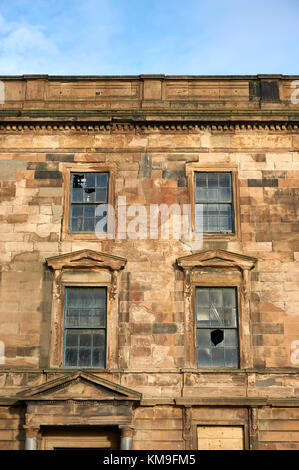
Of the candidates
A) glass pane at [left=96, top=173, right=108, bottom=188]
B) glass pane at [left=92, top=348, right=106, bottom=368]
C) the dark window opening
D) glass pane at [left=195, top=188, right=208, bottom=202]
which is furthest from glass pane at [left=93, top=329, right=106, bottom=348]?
glass pane at [left=195, top=188, right=208, bottom=202]

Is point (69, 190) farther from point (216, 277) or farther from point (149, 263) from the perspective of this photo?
point (216, 277)

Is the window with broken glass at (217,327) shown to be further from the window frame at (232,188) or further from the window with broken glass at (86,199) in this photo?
the window with broken glass at (86,199)

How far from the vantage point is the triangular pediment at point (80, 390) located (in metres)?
16.8

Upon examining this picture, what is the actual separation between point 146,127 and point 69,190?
2757 mm

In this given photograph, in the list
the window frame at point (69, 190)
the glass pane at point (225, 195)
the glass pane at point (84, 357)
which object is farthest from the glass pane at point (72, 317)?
the glass pane at point (225, 195)

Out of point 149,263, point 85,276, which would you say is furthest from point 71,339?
point 149,263

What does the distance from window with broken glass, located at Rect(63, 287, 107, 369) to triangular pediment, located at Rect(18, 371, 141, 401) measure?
74 cm

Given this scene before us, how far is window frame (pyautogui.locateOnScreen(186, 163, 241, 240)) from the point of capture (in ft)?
61.4

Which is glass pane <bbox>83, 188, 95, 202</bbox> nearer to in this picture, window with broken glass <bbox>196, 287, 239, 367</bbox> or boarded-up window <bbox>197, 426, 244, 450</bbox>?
window with broken glass <bbox>196, 287, 239, 367</bbox>

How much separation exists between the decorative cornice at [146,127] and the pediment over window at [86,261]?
362 centimetres

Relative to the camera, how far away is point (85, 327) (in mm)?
17922
